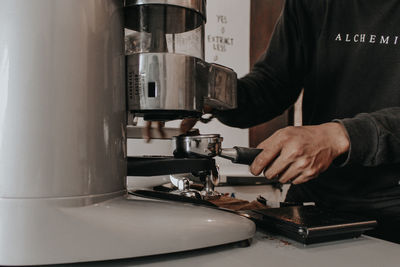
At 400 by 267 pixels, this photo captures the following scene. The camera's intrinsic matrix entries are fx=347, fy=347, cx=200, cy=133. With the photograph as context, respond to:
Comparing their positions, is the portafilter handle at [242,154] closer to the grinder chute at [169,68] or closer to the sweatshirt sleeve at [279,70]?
the grinder chute at [169,68]

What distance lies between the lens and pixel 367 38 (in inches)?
28.6

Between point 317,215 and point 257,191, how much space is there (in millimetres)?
1101

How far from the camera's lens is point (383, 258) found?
1.25ft

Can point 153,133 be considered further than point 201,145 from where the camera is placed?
Yes

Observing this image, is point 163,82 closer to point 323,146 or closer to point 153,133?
point 323,146

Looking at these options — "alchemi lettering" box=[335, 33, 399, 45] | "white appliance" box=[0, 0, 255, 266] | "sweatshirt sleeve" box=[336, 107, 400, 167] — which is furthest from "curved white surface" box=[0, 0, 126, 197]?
"alchemi lettering" box=[335, 33, 399, 45]

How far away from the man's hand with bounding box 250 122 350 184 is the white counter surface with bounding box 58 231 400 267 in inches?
3.7


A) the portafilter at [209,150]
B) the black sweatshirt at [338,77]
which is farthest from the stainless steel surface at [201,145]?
the black sweatshirt at [338,77]

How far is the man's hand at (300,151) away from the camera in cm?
46

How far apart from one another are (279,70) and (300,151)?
463 millimetres

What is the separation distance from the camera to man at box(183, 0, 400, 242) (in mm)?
479

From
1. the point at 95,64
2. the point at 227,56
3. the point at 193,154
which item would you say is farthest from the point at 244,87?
the point at 227,56

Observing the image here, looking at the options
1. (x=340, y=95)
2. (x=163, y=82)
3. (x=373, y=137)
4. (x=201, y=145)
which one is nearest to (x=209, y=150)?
(x=201, y=145)

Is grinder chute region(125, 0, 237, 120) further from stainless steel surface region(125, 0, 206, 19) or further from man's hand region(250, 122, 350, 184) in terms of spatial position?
man's hand region(250, 122, 350, 184)
